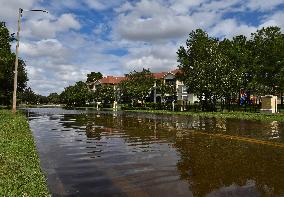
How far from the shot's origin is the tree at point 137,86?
279 feet

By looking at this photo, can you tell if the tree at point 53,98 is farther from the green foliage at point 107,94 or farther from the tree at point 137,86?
the tree at point 137,86

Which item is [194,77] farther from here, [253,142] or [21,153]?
[21,153]

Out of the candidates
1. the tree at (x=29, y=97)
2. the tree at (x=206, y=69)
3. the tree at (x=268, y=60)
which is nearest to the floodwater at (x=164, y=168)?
the tree at (x=206, y=69)

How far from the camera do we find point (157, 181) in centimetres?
820

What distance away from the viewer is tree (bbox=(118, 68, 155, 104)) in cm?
8500

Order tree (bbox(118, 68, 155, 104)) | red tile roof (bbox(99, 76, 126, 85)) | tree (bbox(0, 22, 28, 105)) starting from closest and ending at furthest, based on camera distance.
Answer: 1. tree (bbox(0, 22, 28, 105))
2. tree (bbox(118, 68, 155, 104))
3. red tile roof (bbox(99, 76, 126, 85))

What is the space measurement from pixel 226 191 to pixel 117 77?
135m

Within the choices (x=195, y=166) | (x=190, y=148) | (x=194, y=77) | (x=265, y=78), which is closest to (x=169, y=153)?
(x=190, y=148)

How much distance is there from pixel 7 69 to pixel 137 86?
120 ft

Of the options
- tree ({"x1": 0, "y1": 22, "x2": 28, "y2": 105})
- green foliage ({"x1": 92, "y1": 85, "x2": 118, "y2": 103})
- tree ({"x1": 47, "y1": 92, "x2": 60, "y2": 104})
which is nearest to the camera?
tree ({"x1": 0, "y1": 22, "x2": 28, "y2": 105})

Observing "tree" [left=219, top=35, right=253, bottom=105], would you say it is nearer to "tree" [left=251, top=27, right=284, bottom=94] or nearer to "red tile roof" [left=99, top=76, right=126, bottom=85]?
"tree" [left=251, top=27, right=284, bottom=94]

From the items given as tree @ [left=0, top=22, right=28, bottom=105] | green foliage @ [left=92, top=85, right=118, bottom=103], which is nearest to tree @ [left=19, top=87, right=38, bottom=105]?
green foliage @ [left=92, top=85, right=118, bottom=103]

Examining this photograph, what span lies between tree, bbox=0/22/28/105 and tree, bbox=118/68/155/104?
23.3 m

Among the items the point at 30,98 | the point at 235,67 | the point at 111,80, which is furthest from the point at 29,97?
the point at 235,67
